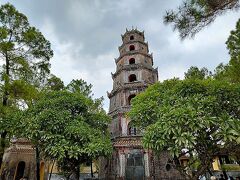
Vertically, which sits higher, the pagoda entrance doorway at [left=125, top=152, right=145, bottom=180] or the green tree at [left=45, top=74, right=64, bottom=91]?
the green tree at [left=45, top=74, right=64, bottom=91]

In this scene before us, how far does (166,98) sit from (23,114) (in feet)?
29.6

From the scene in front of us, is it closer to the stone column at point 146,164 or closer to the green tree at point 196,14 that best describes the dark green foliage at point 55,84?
the stone column at point 146,164

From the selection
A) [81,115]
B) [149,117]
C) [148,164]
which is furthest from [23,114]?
[148,164]

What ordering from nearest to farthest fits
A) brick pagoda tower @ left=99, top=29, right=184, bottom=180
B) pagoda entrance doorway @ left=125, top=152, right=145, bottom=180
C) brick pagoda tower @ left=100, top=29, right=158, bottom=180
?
pagoda entrance doorway @ left=125, top=152, right=145, bottom=180
brick pagoda tower @ left=99, top=29, right=184, bottom=180
brick pagoda tower @ left=100, top=29, right=158, bottom=180

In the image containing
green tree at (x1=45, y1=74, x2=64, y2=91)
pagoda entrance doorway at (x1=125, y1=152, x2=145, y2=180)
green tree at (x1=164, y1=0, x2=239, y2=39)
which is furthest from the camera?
green tree at (x1=45, y1=74, x2=64, y2=91)

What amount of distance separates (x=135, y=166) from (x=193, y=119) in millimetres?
9742

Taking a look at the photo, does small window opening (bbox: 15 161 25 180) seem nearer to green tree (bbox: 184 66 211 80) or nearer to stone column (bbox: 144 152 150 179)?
stone column (bbox: 144 152 150 179)

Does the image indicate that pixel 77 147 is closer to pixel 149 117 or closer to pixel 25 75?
pixel 149 117

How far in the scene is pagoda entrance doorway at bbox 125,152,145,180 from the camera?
1744 centimetres

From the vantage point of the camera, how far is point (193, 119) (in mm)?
9758

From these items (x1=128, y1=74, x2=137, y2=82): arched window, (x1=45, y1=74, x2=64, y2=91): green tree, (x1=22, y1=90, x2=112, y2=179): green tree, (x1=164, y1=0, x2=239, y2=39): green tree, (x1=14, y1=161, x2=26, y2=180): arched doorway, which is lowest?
(x1=14, y1=161, x2=26, y2=180): arched doorway

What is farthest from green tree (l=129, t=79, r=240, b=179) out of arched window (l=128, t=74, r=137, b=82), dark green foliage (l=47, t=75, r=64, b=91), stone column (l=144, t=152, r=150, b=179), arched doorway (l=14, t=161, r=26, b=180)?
arched doorway (l=14, t=161, r=26, b=180)

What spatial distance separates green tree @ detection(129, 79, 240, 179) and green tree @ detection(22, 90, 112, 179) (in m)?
3.22

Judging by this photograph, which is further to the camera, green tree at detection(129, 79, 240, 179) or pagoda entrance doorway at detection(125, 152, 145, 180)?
pagoda entrance doorway at detection(125, 152, 145, 180)
